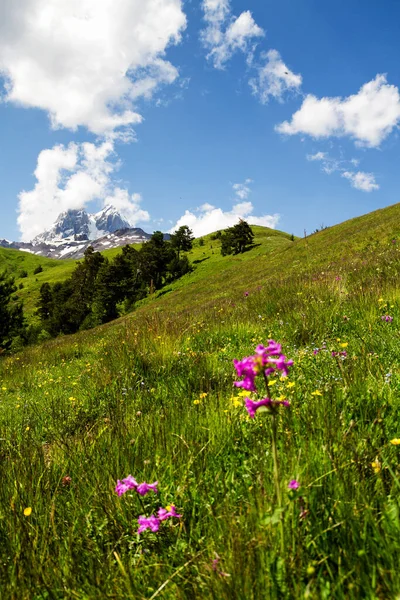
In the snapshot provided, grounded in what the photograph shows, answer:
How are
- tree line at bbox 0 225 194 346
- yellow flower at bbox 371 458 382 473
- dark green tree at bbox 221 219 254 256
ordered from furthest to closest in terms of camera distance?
dark green tree at bbox 221 219 254 256
tree line at bbox 0 225 194 346
yellow flower at bbox 371 458 382 473

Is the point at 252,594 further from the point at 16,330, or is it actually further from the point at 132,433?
the point at 16,330

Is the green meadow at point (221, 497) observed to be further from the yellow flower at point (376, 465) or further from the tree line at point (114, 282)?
the tree line at point (114, 282)

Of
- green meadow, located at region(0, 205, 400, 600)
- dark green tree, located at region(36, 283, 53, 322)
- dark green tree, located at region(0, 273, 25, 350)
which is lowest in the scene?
green meadow, located at region(0, 205, 400, 600)

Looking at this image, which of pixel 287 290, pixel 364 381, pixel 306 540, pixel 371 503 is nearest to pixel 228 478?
pixel 306 540

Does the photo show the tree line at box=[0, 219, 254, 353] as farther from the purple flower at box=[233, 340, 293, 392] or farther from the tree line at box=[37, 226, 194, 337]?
the purple flower at box=[233, 340, 293, 392]

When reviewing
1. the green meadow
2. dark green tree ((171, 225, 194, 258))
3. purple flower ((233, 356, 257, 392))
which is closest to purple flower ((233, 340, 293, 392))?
purple flower ((233, 356, 257, 392))

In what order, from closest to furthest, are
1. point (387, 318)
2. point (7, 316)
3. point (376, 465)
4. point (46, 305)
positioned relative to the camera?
point (376, 465) < point (387, 318) < point (7, 316) < point (46, 305)

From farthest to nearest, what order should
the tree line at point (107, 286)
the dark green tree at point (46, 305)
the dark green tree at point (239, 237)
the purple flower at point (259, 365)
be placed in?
the dark green tree at point (46, 305) → the dark green tree at point (239, 237) → the tree line at point (107, 286) → the purple flower at point (259, 365)

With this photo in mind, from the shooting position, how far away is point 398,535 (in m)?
1.32

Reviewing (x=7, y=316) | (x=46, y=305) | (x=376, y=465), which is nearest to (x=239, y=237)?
(x=7, y=316)

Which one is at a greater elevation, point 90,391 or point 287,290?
point 287,290

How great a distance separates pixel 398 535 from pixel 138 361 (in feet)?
14.6

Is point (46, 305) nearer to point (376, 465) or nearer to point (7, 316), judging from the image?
point (7, 316)

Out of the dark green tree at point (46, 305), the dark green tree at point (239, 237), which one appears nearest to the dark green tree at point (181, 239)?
the dark green tree at point (239, 237)
